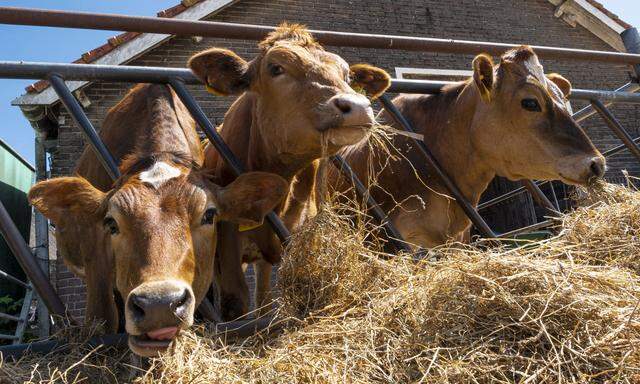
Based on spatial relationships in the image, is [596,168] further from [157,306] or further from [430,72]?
[430,72]

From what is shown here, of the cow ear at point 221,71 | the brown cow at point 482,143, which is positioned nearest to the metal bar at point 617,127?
the brown cow at point 482,143

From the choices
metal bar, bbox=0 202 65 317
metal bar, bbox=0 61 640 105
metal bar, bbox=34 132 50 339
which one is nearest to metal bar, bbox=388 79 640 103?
metal bar, bbox=0 61 640 105

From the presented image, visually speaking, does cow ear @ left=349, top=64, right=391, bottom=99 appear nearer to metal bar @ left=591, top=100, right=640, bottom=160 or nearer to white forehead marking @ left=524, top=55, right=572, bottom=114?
white forehead marking @ left=524, top=55, right=572, bottom=114

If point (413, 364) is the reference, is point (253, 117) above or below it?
above

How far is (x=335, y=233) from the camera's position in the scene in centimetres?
243

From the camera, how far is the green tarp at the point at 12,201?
7859 mm

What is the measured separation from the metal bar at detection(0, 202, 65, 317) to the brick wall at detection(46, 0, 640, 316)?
17.1 ft

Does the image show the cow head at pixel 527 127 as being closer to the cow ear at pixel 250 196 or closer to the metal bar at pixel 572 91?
the metal bar at pixel 572 91

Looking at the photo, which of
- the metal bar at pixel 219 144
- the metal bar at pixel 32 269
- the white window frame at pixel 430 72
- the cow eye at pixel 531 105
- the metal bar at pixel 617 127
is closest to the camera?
the metal bar at pixel 32 269

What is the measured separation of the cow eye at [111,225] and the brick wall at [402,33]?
5.29m

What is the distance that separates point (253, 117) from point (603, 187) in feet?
7.24

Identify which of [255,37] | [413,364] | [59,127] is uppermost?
[255,37]

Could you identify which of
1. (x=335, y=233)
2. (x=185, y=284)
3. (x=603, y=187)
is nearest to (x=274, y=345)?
(x=185, y=284)

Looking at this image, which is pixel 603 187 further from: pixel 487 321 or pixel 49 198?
pixel 49 198
